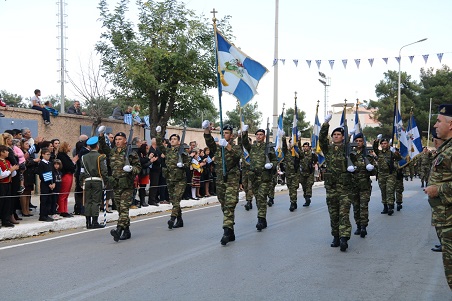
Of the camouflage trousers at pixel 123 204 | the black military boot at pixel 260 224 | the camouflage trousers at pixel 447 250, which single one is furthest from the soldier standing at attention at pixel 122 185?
the camouflage trousers at pixel 447 250

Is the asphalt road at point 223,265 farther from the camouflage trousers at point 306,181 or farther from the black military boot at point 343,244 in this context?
the camouflage trousers at point 306,181

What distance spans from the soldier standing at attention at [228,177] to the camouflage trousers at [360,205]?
2.41m

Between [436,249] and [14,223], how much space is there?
8248 mm

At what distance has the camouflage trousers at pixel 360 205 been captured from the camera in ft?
35.0

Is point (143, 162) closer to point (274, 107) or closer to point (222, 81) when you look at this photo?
point (222, 81)

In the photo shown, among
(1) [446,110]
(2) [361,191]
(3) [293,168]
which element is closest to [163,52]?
(3) [293,168]

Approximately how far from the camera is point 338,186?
9211 millimetres

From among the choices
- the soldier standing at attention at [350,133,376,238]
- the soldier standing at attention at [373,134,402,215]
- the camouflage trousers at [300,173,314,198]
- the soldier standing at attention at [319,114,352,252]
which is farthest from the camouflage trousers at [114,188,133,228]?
the camouflage trousers at [300,173,314,198]

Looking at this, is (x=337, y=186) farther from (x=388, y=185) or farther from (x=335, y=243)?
(x=388, y=185)

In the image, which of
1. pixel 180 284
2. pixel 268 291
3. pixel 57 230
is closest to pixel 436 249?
pixel 268 291

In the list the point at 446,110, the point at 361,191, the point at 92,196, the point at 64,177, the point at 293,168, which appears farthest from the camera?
the point at 293,168

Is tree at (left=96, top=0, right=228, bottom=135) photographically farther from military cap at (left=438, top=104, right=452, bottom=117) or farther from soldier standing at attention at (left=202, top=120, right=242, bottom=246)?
military cap at (left=438, top=104, right=452, bottom=117)

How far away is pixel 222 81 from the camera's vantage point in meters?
10.5

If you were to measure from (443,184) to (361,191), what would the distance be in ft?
20.1
